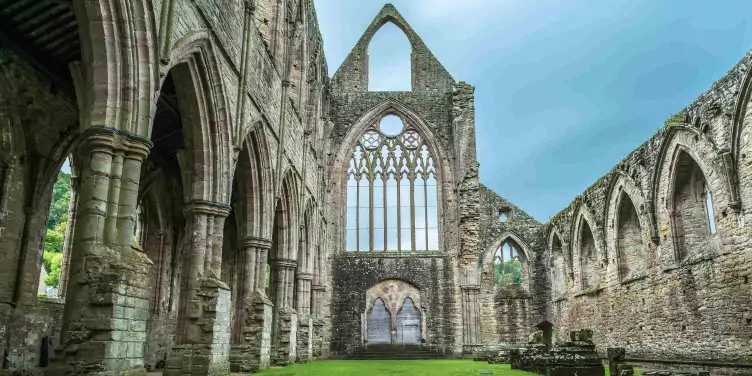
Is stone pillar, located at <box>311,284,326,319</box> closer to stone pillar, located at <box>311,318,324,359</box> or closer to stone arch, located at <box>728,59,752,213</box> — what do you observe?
stone pillar, located at <box>311,318,324,359</box>

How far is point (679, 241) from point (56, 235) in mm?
29714

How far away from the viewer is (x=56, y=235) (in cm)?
3195

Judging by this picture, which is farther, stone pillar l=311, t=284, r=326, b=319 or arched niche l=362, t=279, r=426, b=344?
arched niche l=362, t=279, r=426, b=344

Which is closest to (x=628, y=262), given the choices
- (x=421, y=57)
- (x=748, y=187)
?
(x=748, y=187)

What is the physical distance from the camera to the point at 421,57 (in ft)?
82.9

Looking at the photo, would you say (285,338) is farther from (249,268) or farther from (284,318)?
(249,268)

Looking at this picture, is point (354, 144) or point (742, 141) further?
point (354, 144)

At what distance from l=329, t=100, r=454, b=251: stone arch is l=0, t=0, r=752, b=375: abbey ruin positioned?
61mm

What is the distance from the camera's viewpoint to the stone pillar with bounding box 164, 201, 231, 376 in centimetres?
934

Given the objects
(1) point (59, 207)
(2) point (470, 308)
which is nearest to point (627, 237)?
→ (2) point (470, 308)

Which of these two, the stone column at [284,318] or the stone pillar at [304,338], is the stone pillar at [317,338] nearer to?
the stone pillar at [304,338]

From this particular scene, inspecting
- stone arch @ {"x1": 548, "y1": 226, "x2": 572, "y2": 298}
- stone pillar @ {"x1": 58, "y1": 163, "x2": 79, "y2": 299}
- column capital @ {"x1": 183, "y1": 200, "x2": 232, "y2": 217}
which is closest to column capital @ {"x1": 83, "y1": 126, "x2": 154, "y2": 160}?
column capital @ {"x1": 183, "y1": 200, "x2": 232, "y2": 217}

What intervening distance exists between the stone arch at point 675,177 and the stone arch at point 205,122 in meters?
9.24

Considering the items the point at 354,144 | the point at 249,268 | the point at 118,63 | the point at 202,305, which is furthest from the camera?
the point at 354,144
